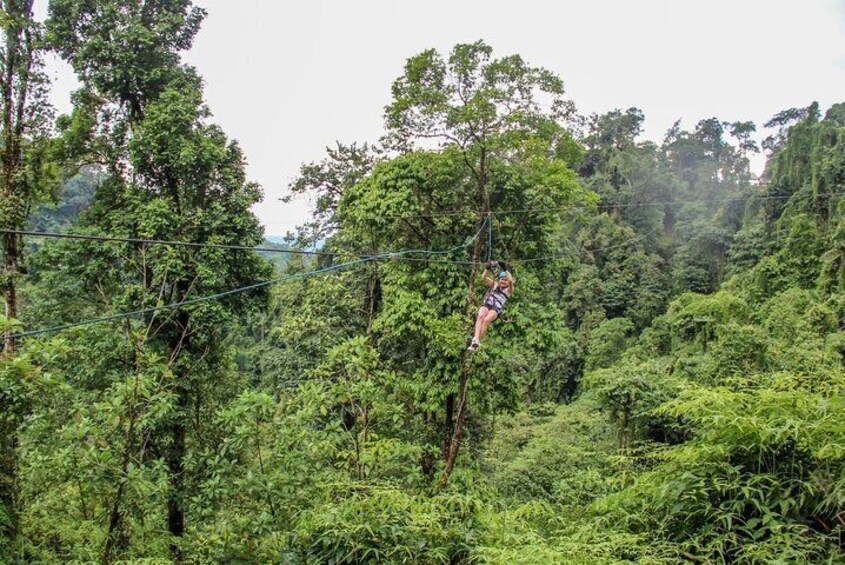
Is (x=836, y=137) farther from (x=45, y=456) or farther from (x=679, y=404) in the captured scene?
(x=45, y=456)

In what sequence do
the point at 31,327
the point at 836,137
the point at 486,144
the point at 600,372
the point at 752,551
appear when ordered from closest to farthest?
the point at 752,551 < the point at 486,144 < the point at 31,327 < the point at 600,372 < the point at 836,137

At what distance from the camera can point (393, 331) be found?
323 inches

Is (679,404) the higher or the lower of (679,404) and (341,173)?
the lower

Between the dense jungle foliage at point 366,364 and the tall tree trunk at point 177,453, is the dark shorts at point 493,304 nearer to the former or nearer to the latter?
the dense jungle foliage at point 366,364

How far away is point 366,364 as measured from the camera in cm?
494

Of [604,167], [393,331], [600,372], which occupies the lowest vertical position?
[600,372]

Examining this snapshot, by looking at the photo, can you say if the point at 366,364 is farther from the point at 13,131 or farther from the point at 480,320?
the point at 13,131

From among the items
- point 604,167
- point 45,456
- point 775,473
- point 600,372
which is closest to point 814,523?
point 775,473

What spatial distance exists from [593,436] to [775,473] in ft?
39.0

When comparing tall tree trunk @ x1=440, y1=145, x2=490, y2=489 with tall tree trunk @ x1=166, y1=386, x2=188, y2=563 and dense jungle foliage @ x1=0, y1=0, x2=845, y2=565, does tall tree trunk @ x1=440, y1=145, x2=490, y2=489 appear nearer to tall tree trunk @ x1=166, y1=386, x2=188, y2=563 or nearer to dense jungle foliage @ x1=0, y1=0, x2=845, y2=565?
dense jungle foliage @ x1=0, y1=0, x2=845, y2=565

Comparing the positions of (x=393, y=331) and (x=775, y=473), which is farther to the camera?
(x=393, y=331)

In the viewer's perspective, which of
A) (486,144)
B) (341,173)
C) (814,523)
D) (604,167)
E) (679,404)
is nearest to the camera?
(814,523)

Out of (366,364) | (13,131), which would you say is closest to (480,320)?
(366,364)

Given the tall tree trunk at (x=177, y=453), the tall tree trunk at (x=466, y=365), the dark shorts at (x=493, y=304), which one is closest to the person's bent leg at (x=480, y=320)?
the dark shorts at (x=493, y=304)
